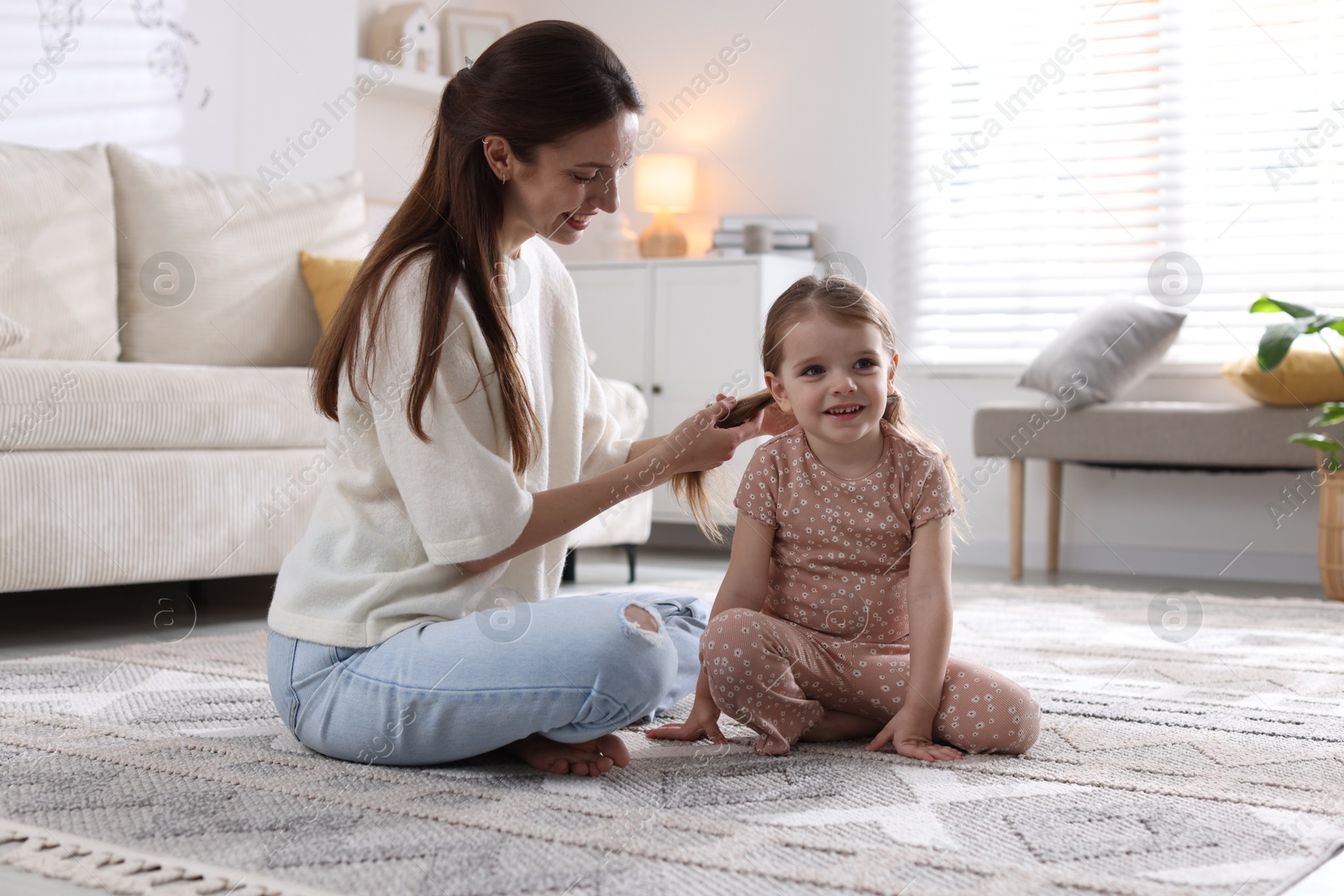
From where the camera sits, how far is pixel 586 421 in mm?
1497

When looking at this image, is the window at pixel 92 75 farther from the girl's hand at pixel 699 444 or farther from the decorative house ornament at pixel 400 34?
the girl's hand at pixel 699 444

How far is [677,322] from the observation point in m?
3.85

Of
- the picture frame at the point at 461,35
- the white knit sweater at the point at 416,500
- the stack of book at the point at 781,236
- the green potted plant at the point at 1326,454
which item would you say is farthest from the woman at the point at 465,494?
the picture frame at the point at 461,35

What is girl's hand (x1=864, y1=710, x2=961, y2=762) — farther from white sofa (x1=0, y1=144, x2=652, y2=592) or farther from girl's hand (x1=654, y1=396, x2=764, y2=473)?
white sofa (x1=0, y1=144, x2=652, y2=592)

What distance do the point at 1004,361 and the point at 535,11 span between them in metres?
2.18

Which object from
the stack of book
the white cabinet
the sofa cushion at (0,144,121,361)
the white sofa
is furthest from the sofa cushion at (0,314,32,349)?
the stack of book

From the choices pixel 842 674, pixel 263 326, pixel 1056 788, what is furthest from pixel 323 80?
pixel 1056 788

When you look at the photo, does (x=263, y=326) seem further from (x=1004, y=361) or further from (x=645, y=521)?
(x=1004, y=361)

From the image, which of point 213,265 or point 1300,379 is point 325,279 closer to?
point 213,265

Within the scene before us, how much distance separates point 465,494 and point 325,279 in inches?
77.4

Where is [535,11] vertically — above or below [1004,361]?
above

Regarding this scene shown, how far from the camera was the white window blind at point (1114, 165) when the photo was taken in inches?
137

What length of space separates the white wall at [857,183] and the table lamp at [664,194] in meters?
0.15

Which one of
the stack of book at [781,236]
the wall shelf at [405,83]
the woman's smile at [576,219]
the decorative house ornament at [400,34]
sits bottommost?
the woman's smile at [576,219]
